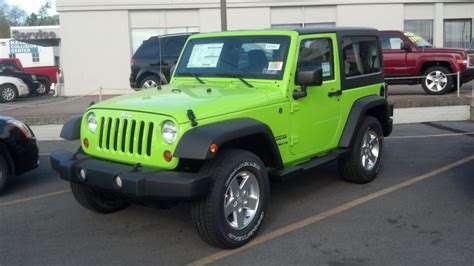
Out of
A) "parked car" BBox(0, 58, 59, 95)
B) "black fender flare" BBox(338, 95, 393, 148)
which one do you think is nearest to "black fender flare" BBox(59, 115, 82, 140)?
"black fender flare" BBox(338, 95, 393, 148)

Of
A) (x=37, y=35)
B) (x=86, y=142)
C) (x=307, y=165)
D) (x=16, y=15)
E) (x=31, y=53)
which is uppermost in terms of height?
(x=16, y=15)

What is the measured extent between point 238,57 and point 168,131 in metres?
1.64

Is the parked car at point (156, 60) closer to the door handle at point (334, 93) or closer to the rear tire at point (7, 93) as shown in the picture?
the rear tire at point (7, 93)

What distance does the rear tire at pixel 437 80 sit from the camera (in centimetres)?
1425

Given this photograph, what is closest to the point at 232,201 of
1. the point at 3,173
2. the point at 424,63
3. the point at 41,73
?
the point at 3,173

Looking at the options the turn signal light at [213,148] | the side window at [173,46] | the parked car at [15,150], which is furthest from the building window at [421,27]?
the turn signal light at [213,148]

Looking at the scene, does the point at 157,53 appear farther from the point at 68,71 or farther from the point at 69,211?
the point at 69,211

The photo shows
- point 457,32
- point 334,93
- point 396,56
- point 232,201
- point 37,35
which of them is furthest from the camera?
point 37,35

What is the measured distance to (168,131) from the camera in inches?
175

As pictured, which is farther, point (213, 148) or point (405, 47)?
point (405, 47)

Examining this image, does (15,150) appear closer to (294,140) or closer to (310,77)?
(294,140)

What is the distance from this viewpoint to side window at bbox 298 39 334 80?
5.70m

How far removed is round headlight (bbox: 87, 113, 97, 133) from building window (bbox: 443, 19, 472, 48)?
20.1 metres

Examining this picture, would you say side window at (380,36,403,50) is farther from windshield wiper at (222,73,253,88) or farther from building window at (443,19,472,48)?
windshield wiper at (222,73,253,88)
